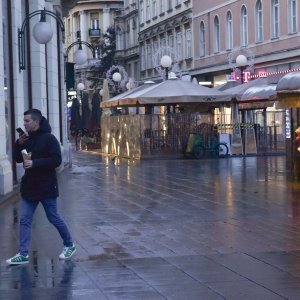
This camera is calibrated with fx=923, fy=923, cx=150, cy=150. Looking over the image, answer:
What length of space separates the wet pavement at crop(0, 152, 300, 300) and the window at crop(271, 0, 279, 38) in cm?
2494

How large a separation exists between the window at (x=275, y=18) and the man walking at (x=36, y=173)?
118ft

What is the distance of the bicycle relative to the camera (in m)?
33.4

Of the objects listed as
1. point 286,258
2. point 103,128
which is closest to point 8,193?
point 286,258

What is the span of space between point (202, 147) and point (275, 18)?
47.6 ft

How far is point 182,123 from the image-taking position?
34.7 m

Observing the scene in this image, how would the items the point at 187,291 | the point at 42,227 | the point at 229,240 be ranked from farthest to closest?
the point at 42,227 < the point at 229,240 < the point at 187,291

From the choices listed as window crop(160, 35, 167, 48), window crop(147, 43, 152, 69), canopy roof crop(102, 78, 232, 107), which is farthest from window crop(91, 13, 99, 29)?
canopy roof crop(102, 78, 232, 107)

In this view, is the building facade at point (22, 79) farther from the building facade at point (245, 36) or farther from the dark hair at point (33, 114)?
the building facade at point (245, 36)

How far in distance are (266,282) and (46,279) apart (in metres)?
2.23

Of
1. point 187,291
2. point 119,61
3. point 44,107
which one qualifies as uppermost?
point 119,61

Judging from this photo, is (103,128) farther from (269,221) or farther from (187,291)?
(187,291)

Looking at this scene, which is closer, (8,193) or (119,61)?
(8,193)

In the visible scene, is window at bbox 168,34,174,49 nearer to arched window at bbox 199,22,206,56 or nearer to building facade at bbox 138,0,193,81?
building facade at bbox 138,0,193,81

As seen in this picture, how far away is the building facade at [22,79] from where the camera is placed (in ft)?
63.1
